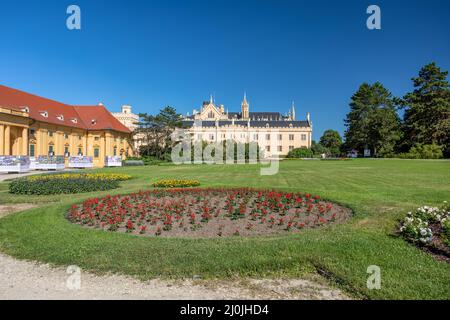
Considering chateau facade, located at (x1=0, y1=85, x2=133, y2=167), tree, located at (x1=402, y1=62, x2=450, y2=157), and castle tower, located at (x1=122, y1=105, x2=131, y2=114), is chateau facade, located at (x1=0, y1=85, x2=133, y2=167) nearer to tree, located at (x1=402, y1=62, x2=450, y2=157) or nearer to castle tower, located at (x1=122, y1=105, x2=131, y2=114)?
castle tower, located at (x1=122, y1=105, x2=131, y2=114)

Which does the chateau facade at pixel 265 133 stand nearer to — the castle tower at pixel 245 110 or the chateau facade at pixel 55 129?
the castle tower at pixel 245 110

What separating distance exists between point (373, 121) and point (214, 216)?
55.6 metres

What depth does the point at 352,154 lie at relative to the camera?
249 ft

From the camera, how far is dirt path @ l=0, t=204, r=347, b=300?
3980 millimetres

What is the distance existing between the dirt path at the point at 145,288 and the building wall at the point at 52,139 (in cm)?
3904

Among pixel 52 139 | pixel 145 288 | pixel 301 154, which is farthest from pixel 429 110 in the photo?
pixel 52 139

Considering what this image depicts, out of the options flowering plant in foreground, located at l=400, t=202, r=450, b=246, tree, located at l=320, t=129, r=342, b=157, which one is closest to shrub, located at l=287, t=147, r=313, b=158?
tree, located at l=320, t=129, r=342, b=157

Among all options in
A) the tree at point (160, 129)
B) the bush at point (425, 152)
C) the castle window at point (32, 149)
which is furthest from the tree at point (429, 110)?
the castle window at point (32, 149)

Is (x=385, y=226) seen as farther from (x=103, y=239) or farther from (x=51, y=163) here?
(x=51, y=163)

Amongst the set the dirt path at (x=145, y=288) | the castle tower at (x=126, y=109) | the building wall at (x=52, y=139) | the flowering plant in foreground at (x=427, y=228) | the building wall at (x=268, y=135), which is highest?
the castle tower at (x=126, y=109)

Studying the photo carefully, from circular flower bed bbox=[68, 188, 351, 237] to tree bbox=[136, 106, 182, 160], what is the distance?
4892cm

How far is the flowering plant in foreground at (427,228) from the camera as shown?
5.54 m

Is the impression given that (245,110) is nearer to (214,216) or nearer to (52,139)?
(52,139)
